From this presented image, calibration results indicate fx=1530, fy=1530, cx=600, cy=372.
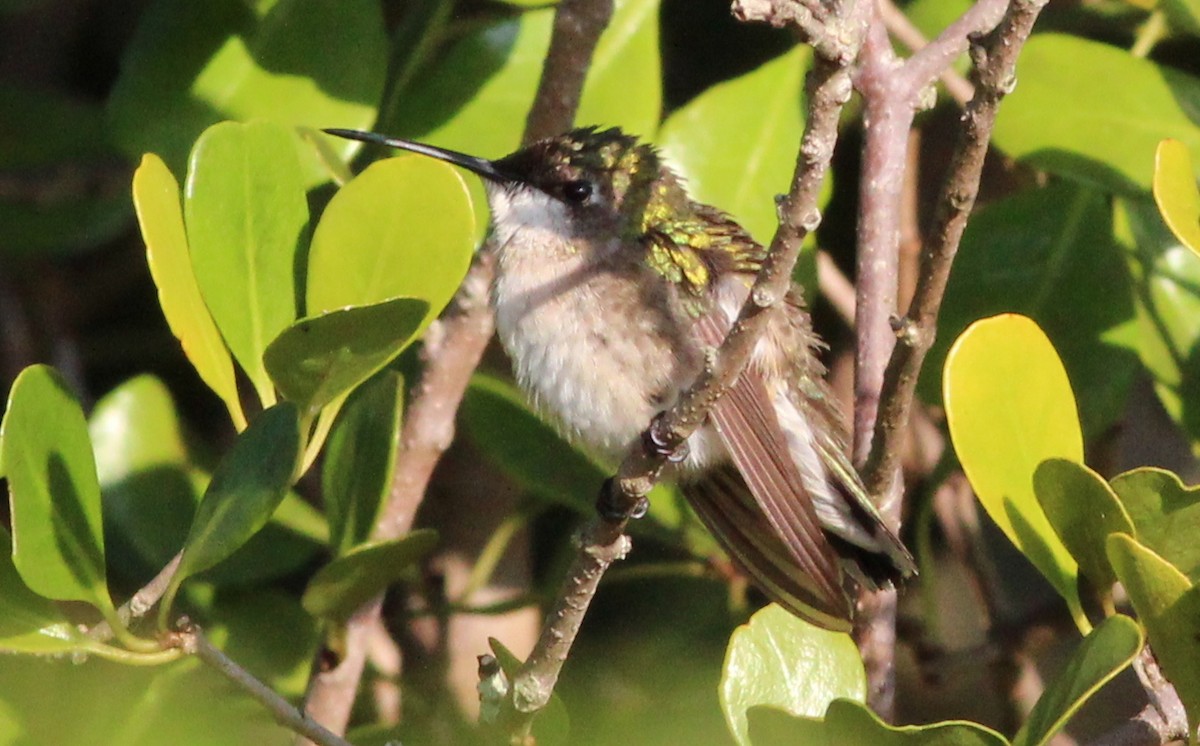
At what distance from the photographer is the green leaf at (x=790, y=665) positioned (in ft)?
5.59

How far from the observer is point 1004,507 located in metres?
1.69

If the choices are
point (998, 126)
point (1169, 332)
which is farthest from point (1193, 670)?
point (998, 126)

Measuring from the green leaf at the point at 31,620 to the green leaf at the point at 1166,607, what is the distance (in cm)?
105

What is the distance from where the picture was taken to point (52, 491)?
158 centimetres

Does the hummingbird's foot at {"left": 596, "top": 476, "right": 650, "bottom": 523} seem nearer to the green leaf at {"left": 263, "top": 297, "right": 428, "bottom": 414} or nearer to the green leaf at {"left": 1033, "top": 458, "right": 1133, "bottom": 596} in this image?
the green leaf at {"left": 263, "top": 297, "right": 428, "bottom": 414}

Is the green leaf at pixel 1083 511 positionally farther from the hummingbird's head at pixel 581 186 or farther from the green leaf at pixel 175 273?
the hummingbird's head at pixel 581 186

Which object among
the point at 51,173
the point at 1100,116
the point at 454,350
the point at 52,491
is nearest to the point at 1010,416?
the point at 1100,116

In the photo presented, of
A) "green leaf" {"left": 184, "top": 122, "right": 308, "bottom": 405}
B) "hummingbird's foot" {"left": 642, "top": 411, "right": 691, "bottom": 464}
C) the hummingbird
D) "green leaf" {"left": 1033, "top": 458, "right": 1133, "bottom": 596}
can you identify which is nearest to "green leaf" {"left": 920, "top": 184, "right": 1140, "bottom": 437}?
the hummingbird

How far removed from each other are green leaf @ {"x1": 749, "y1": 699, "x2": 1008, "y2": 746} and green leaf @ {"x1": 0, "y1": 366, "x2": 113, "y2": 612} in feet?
2.37

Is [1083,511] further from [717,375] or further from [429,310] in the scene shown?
[429,310]

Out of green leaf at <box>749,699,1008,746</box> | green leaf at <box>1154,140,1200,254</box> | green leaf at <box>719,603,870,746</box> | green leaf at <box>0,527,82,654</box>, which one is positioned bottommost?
green leaf at <box>719,603,870,746</box>

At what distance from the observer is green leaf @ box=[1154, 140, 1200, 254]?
1727mm

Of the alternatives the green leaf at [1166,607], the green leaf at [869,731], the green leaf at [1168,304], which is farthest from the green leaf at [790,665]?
the green leaf at [1168,304]

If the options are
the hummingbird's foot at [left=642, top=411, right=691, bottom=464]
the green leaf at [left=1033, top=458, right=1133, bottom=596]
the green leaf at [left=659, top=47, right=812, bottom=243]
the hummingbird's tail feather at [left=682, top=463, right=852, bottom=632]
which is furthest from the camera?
the green leaf at [left=659, top=47, right=812, bottom=243]
